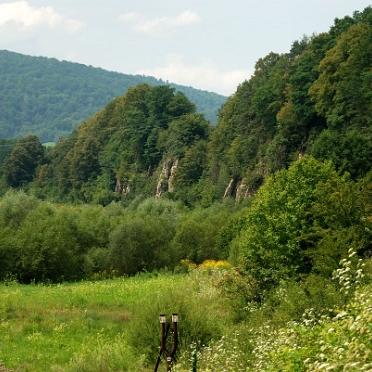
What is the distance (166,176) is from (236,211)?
30.5 metres

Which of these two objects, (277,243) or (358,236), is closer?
(358,236)

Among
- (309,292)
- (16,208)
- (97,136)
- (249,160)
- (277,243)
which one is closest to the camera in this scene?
(309,292)

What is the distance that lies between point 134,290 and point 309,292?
20644 millimetres

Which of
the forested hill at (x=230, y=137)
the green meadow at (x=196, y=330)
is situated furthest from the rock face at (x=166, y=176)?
the green meadow at (x=196, y=330)

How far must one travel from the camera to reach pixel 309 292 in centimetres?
2136

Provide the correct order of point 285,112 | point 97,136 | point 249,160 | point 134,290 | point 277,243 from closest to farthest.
Answer: point 277,243 → point 134,290 → point 285,112 → point 249,160 → point 97,136

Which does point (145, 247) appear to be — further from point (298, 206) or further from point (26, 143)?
point (26, 143)

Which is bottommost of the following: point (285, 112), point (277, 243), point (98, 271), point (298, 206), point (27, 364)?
point (98, 271)

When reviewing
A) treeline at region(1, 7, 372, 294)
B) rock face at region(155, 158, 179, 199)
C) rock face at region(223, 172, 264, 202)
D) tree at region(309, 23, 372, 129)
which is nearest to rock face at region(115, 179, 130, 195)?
treeline at region(1, 7, 372, 294)

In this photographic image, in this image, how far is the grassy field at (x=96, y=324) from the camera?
19766 millimetres

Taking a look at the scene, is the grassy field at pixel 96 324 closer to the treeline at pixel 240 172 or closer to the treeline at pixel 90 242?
the treeline at pixel 90 242

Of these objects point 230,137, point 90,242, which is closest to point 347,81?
point 230,137

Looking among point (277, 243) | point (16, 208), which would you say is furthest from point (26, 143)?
point (277, 243)

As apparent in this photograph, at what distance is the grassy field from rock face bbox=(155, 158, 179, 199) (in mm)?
59195
